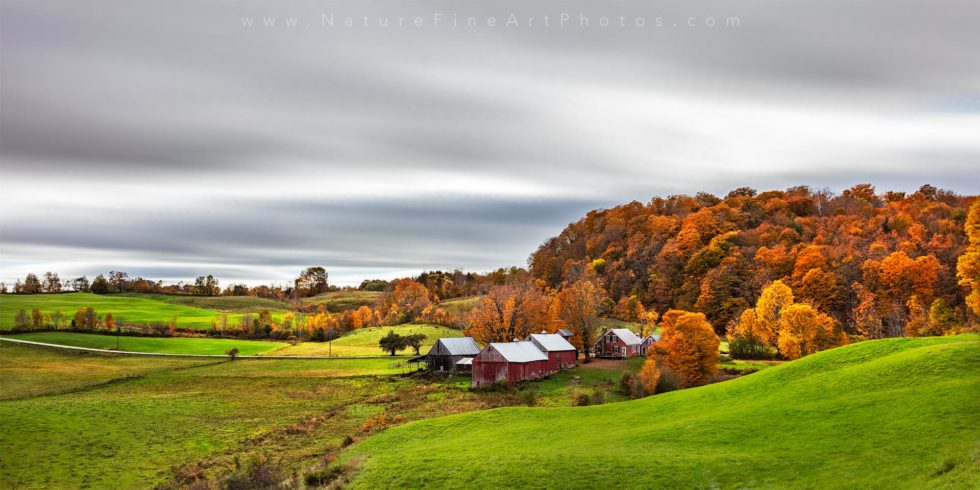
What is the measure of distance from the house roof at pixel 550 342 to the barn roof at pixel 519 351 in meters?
1.13

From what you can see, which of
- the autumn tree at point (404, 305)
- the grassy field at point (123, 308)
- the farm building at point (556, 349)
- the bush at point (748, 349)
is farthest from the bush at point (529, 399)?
the grassy field at point (123, 308)

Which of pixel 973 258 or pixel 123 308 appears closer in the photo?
pixel 973 258

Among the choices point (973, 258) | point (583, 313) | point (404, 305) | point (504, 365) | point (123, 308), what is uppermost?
point (973, 258)

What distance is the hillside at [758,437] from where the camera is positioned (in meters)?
21.2

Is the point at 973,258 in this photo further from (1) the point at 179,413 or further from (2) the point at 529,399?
(1) the point at 179,413

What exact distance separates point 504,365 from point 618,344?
29.5 meters

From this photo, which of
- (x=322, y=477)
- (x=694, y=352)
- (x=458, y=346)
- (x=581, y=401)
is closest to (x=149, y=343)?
(x=458, y=346)

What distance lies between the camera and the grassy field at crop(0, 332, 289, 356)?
9694 centimetres

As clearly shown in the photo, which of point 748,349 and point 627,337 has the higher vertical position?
point 627,337

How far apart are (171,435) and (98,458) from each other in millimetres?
6325

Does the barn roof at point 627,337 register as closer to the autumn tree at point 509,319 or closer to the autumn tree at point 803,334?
the autumn tree at point 509,319

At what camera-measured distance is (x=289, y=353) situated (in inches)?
3893

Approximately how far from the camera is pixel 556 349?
7300 cm

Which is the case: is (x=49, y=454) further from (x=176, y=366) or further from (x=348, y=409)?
(x=176, y=366)
